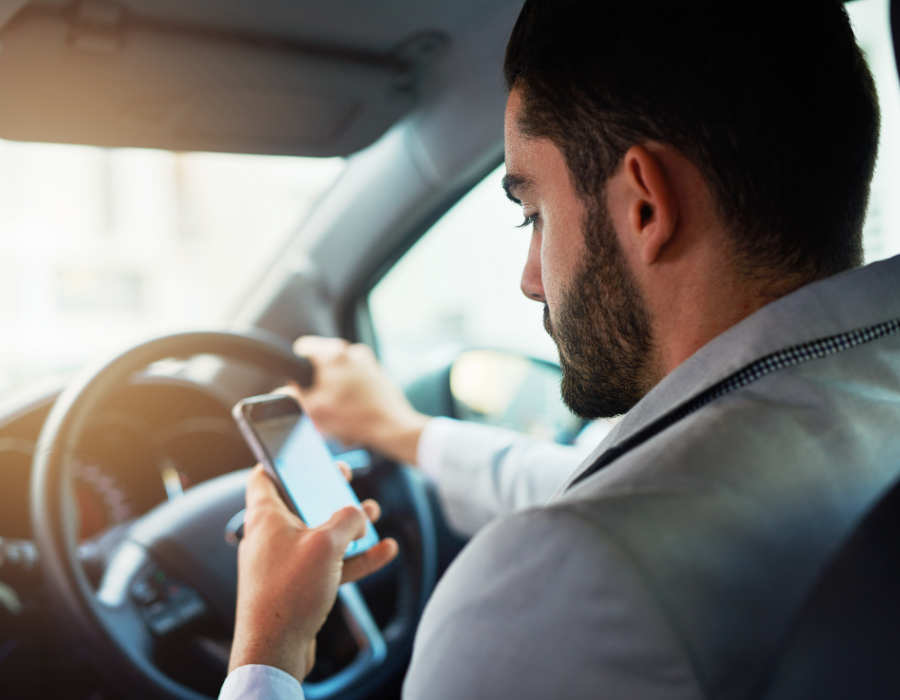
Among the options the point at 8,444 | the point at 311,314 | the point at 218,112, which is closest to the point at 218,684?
the point at 8,444

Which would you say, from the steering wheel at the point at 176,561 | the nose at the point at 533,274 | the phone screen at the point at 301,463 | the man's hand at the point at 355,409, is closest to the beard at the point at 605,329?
the nose at the point at 533,274

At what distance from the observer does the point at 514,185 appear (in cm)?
99

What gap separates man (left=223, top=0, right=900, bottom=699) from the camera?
557 millimetres

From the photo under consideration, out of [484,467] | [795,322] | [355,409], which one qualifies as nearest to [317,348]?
[355,409]

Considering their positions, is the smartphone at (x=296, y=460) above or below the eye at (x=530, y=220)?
below

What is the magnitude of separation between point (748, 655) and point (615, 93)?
59 centimetres

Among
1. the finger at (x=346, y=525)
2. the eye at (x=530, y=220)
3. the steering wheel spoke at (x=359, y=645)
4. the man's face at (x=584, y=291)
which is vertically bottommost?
the steering wheel spoke at (x=359, y=645)

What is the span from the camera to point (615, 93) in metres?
0.85

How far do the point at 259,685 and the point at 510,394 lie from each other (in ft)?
5.48

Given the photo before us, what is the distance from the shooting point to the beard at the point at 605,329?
2.83 feet

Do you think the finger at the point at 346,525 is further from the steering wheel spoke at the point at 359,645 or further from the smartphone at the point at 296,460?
the steering wheel spoke at the point at 359,645

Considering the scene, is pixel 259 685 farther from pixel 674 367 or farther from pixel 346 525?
pixel 674 367

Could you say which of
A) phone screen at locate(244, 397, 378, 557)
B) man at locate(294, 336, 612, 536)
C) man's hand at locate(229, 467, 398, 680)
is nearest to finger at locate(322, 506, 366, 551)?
man's hand at locate(229, 467, 398, 680)

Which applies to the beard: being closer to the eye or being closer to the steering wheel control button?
the eye
